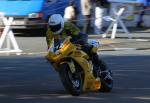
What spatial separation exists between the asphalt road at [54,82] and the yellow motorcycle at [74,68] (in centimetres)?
16

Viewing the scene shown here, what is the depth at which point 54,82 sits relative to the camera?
1181cm

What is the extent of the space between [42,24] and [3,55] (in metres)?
4.88

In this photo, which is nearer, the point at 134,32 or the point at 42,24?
the point at 42,24

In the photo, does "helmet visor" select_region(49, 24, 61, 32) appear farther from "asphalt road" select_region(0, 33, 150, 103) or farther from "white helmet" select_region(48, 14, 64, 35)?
"asphalt road" select_region(0, 33, 150, 103)

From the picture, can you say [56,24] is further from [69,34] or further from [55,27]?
[69,34]

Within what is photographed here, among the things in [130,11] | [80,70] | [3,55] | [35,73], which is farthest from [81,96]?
[130,11]

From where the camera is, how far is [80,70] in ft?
33.6

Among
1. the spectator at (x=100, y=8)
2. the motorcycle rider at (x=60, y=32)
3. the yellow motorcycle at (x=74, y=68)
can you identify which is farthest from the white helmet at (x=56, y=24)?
the spectator at (x=100, y=8)

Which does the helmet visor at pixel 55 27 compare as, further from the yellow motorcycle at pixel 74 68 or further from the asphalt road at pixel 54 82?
the asphalt road at pixel 54 82

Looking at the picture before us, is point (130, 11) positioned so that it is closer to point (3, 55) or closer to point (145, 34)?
point (145, 34)

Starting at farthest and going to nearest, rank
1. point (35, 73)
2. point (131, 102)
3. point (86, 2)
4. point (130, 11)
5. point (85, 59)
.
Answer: point (130, 11)
point (86, 2)
point (35, 73)
point (85, 59)
point (131, 102)

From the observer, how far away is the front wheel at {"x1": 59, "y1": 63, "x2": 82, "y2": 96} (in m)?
9.78

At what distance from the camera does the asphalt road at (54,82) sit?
9.83 meters

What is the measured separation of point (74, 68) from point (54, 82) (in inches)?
73.1
